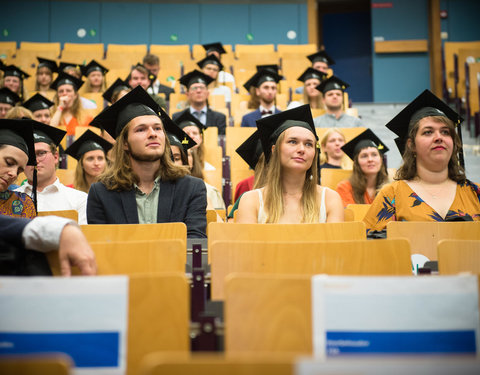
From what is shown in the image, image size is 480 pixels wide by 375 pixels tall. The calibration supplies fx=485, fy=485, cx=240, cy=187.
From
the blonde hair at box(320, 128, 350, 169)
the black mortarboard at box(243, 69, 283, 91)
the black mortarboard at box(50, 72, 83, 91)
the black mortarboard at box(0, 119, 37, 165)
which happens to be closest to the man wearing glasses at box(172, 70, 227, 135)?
the black mortarboard at box(243, 69, 283, 91)

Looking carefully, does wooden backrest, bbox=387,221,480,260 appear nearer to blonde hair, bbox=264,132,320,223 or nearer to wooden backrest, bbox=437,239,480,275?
wooden backrest, bbox=437,239,480,275

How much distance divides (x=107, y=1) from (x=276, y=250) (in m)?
11.3

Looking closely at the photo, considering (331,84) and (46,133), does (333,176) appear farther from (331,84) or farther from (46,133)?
(46,133)

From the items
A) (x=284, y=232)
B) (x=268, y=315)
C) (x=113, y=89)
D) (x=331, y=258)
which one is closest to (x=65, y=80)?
(x=113, y=89)

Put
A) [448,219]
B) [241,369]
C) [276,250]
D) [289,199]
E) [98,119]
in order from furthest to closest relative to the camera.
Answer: [98,119]
[289,199]
[448,219]
[276,250]
[241,369]

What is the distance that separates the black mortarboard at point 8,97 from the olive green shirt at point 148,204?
4431 mm

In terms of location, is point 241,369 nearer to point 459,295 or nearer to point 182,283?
point 182,283

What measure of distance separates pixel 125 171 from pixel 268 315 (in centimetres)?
174

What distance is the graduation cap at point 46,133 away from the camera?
3.59 meters

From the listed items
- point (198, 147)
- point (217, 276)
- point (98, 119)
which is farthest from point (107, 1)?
point (217, 276)

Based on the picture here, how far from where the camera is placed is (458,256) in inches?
62.8

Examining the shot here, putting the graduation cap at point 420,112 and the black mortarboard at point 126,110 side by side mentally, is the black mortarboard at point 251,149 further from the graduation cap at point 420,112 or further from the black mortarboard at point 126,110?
the graduation cap at point 420,112

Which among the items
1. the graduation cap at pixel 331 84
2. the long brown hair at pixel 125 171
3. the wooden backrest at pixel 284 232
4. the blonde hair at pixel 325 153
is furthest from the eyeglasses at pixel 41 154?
the graduation cap at pixel 331 84

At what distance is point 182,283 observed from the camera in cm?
128
